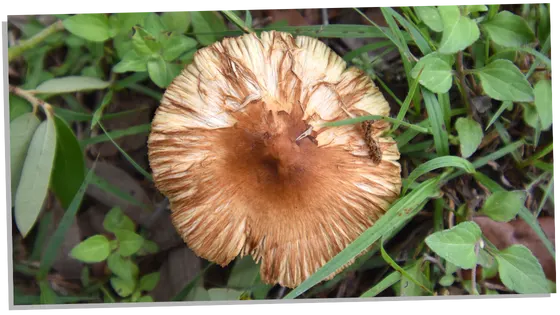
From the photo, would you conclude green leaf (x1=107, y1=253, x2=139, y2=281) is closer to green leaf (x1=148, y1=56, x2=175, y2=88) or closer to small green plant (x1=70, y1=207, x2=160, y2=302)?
small green plant (x1=70, y1=207, x2=160, y2=302)

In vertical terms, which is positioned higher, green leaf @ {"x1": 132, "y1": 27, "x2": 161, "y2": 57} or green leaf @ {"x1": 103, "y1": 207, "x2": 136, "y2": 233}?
green leaf @ {"x1": 132, "y1": 27, "x2": 161, "y2": 57}

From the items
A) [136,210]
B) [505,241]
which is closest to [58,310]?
[136,210]

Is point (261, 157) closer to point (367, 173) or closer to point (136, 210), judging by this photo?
point (367, 173)

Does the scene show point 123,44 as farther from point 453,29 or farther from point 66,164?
point 453,29

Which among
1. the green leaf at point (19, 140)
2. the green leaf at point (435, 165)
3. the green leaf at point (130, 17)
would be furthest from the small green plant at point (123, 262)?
the green leaf at point (435, 165)

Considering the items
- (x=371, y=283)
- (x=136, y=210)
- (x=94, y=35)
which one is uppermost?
(x=94, y=35)

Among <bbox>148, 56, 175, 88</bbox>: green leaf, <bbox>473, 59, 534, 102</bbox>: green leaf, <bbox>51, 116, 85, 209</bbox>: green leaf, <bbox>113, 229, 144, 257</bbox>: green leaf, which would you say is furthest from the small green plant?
<bbox>473, 59, 534, 102</bbox>: green leaf
